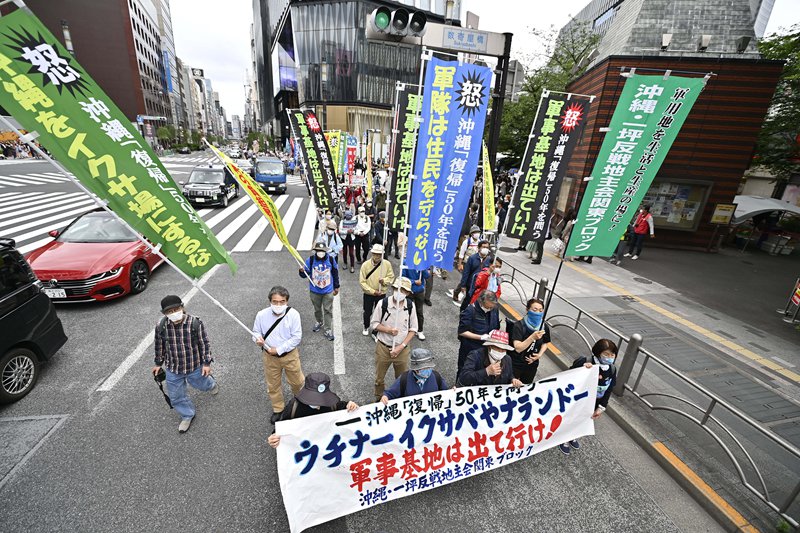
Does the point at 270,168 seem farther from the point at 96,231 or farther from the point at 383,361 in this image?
the point at 383,361

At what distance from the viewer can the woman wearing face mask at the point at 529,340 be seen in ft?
15.1

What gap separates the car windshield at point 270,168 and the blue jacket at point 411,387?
76.2ft

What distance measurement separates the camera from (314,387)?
333 cm

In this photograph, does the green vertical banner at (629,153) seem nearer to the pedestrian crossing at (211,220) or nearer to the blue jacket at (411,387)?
the blue jacket at (411,387)

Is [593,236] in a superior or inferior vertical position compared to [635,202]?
inferior

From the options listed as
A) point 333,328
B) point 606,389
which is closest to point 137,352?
point 333,328

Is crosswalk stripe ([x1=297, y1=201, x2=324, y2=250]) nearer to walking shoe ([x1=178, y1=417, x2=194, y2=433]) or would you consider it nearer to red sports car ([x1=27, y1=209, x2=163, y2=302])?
red sports car ([x1=27, y1=209, x2=163, y2=302])

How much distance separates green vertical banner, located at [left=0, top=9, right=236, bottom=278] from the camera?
118 inches

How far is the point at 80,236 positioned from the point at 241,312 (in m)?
4.28

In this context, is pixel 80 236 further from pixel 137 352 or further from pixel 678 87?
pixel 678 87

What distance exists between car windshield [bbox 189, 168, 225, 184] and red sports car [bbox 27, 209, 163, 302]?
36.0 ft

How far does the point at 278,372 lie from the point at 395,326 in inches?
64.5

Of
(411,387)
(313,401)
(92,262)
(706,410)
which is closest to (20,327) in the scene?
(92,262)

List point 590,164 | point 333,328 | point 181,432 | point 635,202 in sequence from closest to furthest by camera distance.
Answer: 1. point 181,432
2. point 635,202
3. point 333,328
4. point 590,164
